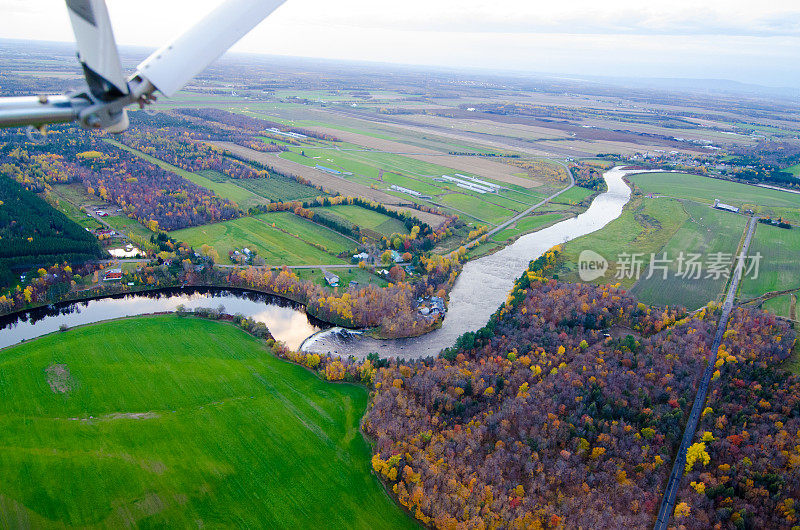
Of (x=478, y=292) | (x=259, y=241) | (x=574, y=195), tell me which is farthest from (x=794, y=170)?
(x=259, y=241)

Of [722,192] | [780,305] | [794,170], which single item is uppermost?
[794,170]

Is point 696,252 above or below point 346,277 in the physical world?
above

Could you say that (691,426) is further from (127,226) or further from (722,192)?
(722,192)

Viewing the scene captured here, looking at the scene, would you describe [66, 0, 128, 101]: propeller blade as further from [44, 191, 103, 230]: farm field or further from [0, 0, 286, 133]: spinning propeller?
[44, 191, 103, 230]: farm field

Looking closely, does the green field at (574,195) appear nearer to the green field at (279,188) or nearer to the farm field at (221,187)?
the green field at (279,188)

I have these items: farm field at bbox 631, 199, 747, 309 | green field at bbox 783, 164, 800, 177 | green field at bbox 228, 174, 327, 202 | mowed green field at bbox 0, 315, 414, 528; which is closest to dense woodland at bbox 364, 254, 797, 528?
mowed green field at bbox 0, 315, 414, 528

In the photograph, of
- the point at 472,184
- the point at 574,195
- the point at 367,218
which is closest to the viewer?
the point at 367,218
